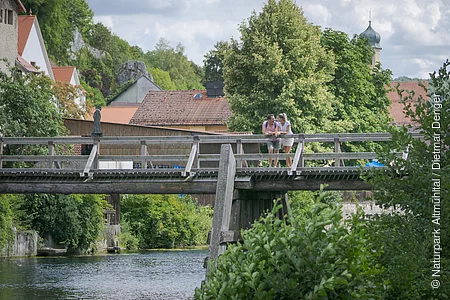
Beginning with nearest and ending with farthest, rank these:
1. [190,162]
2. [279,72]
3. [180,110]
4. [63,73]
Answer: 1. [190,162]
2. [279,72]
3. [180,110]
4. [63,73]

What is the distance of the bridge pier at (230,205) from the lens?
19.9 meters

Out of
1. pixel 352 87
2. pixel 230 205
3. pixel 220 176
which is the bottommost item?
pixel 230 205

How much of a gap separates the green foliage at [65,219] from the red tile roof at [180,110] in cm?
2893

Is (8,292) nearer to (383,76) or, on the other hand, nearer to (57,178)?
(57,178)

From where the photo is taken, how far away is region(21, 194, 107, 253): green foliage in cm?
4169

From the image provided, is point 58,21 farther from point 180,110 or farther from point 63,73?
point 180,110

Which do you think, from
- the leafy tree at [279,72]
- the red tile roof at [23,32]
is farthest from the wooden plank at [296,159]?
the red tile roof at [23,32]

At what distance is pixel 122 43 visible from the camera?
5763 inches

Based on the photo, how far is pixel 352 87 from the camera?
53.9m

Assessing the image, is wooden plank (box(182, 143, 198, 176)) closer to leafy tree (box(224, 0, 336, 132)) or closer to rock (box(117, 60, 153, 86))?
leafy tree (box(224, 0, 336, 132))

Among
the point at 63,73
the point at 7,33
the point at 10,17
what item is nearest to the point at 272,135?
the point at 7,33

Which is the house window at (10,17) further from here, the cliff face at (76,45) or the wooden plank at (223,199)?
the cliff face at (76,45)

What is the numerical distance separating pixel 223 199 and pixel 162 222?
31274mm

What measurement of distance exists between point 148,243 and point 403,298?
40422mm
